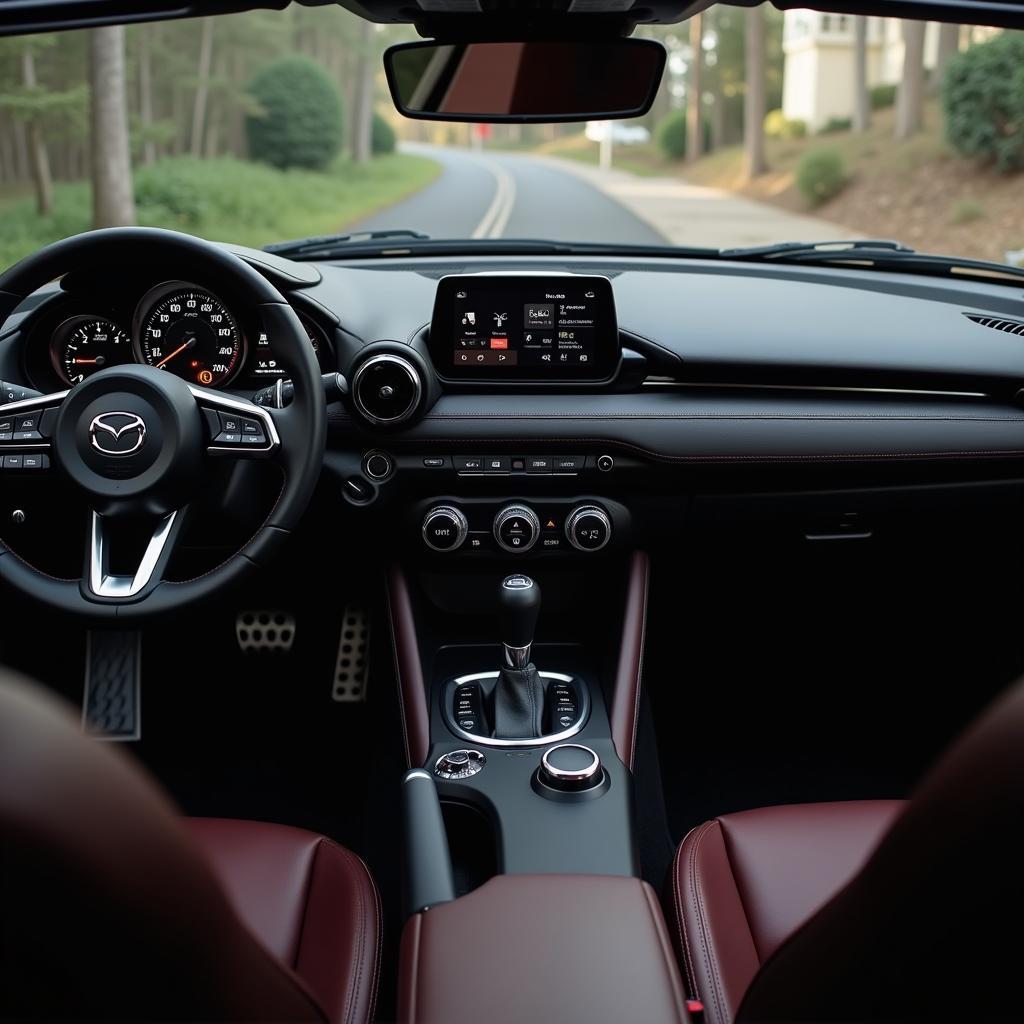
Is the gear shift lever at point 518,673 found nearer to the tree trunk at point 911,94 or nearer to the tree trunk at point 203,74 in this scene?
the tree trunk at point 911,94

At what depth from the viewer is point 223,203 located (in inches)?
567

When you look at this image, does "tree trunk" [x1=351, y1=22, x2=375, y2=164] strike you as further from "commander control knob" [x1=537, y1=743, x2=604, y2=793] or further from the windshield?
"commander control knob" [x1=537, y1=743, x2=604, y2=793]

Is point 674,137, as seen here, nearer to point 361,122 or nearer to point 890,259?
point 361,122

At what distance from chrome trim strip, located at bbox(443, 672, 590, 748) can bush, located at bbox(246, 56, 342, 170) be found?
2006 cm

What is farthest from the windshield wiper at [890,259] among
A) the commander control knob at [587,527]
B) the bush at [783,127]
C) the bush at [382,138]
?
the bush at [783,127]

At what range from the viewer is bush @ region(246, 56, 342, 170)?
20.9 m

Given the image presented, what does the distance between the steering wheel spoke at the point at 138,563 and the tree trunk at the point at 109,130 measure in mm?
9169

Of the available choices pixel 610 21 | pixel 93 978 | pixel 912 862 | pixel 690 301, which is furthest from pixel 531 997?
pixel 690 301

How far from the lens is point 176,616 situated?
2135 mm

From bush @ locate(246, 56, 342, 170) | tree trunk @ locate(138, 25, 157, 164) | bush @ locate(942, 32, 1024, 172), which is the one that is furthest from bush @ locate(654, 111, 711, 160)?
bush @ locate(942, 32, 1024, 172)

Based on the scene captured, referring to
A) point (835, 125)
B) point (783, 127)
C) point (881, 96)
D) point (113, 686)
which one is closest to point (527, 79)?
point (113, 686)

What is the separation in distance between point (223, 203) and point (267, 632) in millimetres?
12415

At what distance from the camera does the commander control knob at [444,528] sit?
275cm

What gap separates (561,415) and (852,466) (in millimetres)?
793
